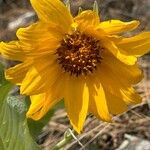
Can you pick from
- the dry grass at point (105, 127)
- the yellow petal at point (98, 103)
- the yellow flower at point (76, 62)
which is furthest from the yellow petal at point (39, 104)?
the dry grass at point (105, 127)

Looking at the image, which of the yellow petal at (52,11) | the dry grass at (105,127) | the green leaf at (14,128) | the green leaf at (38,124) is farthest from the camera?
the dry grass at (105,127)

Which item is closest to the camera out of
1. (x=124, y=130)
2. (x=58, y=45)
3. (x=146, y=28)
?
(x=58, y=45)

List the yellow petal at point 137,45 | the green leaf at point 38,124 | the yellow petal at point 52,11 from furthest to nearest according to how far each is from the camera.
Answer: the green leaf at point 38,124, the yellow petal at point 137,45, the yellow petal at point 52,11

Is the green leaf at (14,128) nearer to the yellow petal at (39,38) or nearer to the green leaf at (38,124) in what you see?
the green leaf at (38,124)

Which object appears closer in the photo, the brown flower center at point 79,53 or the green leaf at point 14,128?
the brown flower center at point 79,53

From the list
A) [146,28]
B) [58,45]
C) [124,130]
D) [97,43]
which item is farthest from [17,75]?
[146,28]

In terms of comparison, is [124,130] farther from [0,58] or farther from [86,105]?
[86,105]
